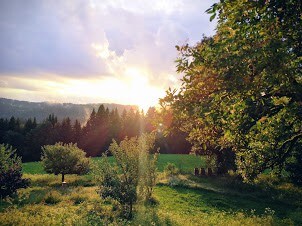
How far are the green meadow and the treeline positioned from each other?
158 ft

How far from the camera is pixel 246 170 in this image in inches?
593

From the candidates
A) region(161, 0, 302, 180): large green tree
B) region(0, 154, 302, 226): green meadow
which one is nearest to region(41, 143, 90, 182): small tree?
region(0, 154, 302, 226): green meadow

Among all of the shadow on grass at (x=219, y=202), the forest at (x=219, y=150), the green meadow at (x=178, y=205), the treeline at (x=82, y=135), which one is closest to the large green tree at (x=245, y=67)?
the forest at (x=219, y=150)

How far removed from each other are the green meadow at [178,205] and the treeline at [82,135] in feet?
158

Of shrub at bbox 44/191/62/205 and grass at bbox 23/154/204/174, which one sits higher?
shrub at bbox 44/191/62/205

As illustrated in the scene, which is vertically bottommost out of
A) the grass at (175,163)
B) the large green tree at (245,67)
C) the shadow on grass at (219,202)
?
the grass at (175,163)

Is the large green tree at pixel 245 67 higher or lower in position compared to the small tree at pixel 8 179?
higher

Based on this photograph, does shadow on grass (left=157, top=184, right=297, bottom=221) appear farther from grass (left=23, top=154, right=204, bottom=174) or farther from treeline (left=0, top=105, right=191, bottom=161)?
treeline (left=0, top=105, right=191, bottom=161)

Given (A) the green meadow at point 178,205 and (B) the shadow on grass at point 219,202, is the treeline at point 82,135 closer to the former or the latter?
(A) the green meadow at point 178,205

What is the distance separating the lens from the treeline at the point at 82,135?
86000mm

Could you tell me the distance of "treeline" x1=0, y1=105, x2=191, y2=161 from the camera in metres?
86.0

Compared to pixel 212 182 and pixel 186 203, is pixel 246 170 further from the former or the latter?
pixel 212 182

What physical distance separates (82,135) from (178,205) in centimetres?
7394

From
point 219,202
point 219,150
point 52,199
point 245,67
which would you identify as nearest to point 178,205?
point 219,202
